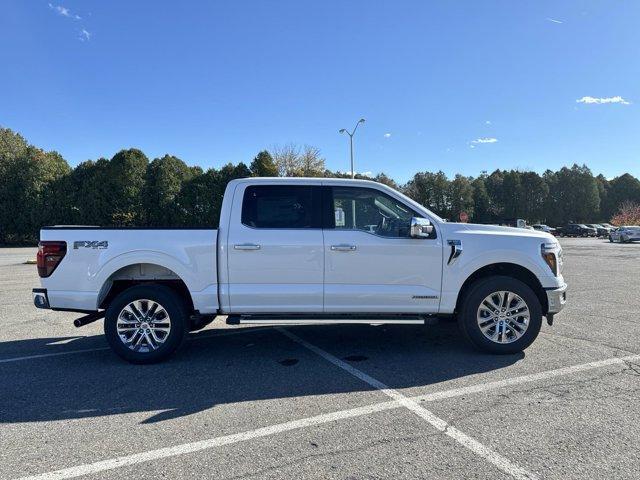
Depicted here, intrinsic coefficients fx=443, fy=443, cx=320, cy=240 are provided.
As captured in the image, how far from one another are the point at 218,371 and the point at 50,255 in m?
2.27

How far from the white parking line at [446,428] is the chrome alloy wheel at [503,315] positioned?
1.53 m

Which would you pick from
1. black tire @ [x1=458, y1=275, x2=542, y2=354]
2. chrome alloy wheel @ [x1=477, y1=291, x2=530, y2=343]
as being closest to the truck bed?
black tire @ [x1=458, y1=275, x2=542, y2=354]

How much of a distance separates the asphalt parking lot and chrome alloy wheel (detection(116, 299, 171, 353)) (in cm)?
27

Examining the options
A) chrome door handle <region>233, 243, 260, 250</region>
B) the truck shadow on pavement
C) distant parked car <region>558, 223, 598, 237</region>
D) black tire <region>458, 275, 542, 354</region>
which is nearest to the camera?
the truck shadow on pavement

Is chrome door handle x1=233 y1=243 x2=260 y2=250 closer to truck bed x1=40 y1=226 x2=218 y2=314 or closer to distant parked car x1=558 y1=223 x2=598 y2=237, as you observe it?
truck bed x1=40 y1=226 x2=218 y2=314

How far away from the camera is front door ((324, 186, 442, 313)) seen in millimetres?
4902

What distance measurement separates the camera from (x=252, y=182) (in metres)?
5.16

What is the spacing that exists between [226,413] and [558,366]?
3.50 metres

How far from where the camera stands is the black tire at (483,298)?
497 cm

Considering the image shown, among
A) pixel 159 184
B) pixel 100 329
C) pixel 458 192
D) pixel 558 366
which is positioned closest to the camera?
pixel 558 366

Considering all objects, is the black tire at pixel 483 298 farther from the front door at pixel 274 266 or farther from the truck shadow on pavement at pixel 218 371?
the front door at pixel 274 266

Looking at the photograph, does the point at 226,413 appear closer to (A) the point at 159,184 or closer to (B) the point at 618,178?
(A) the point at 159,184

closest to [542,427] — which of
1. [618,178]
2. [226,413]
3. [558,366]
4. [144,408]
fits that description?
[558,366]

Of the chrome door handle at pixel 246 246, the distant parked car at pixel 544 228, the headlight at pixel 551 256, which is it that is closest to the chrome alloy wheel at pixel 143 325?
the chrome door handle at pixel 246 246
